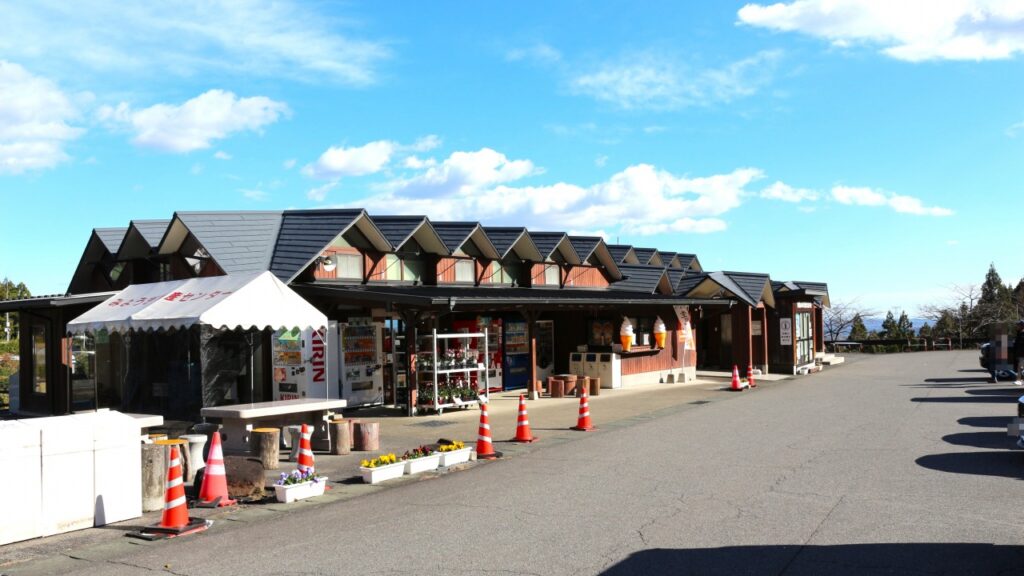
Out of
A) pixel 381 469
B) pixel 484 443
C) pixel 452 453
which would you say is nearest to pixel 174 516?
pixel 381 469

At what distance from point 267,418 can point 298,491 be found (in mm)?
3928

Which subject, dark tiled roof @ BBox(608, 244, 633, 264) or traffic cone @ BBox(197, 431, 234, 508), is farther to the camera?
dark tiled roof @ BBox(608, 244, 633, 264)

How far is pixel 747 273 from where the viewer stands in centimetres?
3322

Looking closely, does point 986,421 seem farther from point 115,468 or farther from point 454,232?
point 115,468

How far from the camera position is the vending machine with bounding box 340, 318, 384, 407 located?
63.1 feet

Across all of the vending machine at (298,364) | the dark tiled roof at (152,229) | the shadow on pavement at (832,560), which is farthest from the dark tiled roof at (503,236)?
the shadow on pavement at (832,560)

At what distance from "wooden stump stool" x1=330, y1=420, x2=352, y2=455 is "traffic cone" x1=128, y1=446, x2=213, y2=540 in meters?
4.85

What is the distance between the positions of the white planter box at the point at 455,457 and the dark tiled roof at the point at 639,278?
746 inches

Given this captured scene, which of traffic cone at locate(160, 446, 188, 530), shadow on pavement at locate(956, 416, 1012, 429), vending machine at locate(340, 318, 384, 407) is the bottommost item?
shadow on pavement at locate(956, 416, 1012, 429)

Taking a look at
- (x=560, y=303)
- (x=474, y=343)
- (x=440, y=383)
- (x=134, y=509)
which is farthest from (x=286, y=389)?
(x=134, y=509)

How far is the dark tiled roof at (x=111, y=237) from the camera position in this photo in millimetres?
21875

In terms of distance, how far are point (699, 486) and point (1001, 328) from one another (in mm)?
20543

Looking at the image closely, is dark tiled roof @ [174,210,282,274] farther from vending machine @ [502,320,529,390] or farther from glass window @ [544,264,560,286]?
glass window @ [544,264,560,286]

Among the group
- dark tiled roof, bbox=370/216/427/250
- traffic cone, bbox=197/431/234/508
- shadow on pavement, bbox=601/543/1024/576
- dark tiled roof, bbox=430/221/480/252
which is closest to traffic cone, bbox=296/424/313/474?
traffic cone, bbox=197/431/234/508
